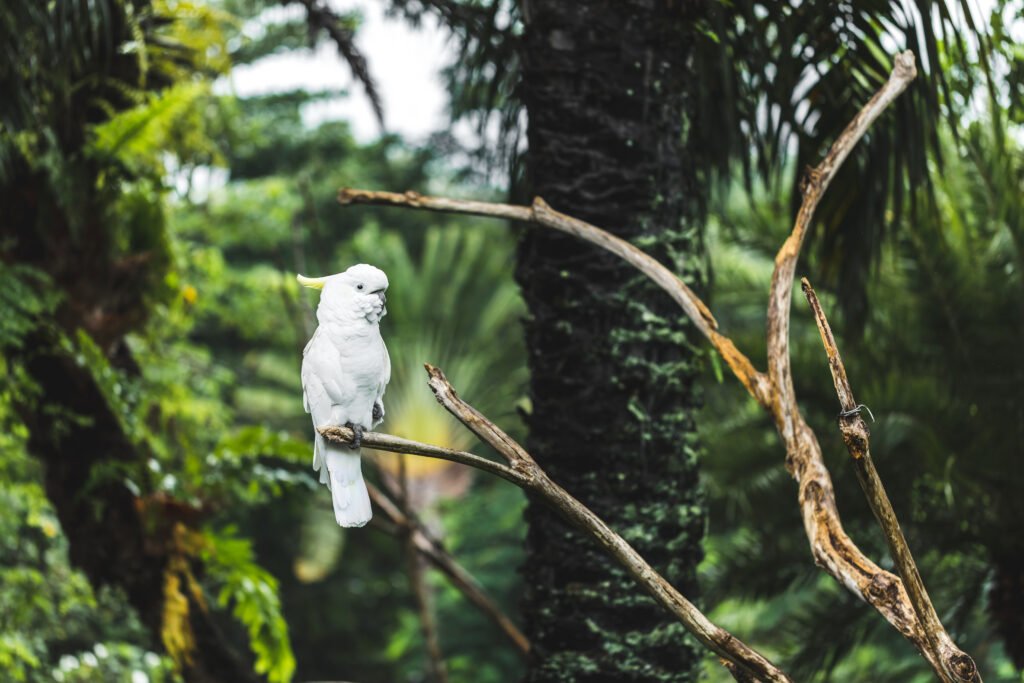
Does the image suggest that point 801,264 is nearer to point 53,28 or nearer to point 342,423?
point 53,28

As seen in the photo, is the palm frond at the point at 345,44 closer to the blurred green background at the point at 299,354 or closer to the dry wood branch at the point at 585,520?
the blurred green background at the point at 299,354

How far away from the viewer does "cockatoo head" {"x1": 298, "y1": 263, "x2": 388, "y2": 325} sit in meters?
1.38

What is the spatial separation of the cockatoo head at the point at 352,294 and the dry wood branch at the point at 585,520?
166mm

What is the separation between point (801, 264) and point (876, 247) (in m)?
0.99

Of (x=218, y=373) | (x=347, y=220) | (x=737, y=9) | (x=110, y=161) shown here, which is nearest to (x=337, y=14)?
(x=110, y=161)

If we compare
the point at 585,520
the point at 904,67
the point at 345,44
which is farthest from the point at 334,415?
the point at 345,44

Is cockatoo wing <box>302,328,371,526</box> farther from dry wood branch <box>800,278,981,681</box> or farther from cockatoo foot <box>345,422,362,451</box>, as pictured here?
dry wood branch <box>800,278,981,681</box>

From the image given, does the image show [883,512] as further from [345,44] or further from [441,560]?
[345,44]

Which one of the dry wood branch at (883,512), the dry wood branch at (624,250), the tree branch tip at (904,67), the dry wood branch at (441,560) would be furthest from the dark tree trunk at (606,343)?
the dry wood branch at (441,560)

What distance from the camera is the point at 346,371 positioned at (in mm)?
1473

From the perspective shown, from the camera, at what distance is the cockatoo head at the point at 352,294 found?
1.38m

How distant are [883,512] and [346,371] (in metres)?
0.83

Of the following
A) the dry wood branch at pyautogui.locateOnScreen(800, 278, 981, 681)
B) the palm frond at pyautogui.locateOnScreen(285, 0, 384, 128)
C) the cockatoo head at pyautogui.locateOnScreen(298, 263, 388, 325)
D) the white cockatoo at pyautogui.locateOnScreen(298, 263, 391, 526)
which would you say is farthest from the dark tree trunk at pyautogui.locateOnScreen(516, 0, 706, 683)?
the palm frond at pyautogui.locateOnScreen(285, 0, 384, 128)

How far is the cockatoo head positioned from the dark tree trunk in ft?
3.32
